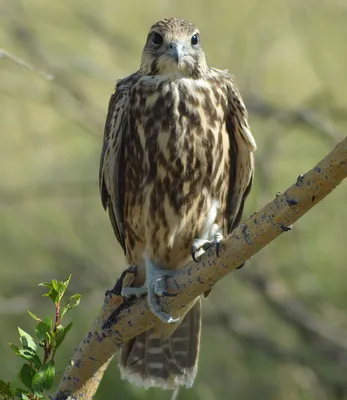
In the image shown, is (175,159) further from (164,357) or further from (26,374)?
(26,374)

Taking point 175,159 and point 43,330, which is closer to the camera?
point 43,330

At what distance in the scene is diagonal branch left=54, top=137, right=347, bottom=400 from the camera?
8.45 feet

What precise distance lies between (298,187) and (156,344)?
1.80 m

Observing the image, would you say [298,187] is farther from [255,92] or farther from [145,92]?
[255,92]

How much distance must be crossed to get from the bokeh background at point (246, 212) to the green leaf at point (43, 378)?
8.06 feet

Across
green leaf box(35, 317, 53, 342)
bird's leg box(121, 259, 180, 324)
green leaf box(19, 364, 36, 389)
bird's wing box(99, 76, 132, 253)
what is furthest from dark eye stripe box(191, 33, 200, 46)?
green leaf box(19, 364, 36, 389)

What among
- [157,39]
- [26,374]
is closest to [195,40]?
[157,39]

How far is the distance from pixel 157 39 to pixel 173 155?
0.58m

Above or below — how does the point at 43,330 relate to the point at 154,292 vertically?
below

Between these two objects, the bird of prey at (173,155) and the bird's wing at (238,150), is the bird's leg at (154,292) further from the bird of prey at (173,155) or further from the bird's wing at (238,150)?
the bird's wing at (238,150)

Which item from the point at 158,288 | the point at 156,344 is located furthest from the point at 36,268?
the point at 158,288

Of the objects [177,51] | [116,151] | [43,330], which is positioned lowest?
[43,330]

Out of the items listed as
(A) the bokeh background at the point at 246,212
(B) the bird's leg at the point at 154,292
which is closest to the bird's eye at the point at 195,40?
(B) the bird's leg at the point at 154,292

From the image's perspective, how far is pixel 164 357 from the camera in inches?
165
